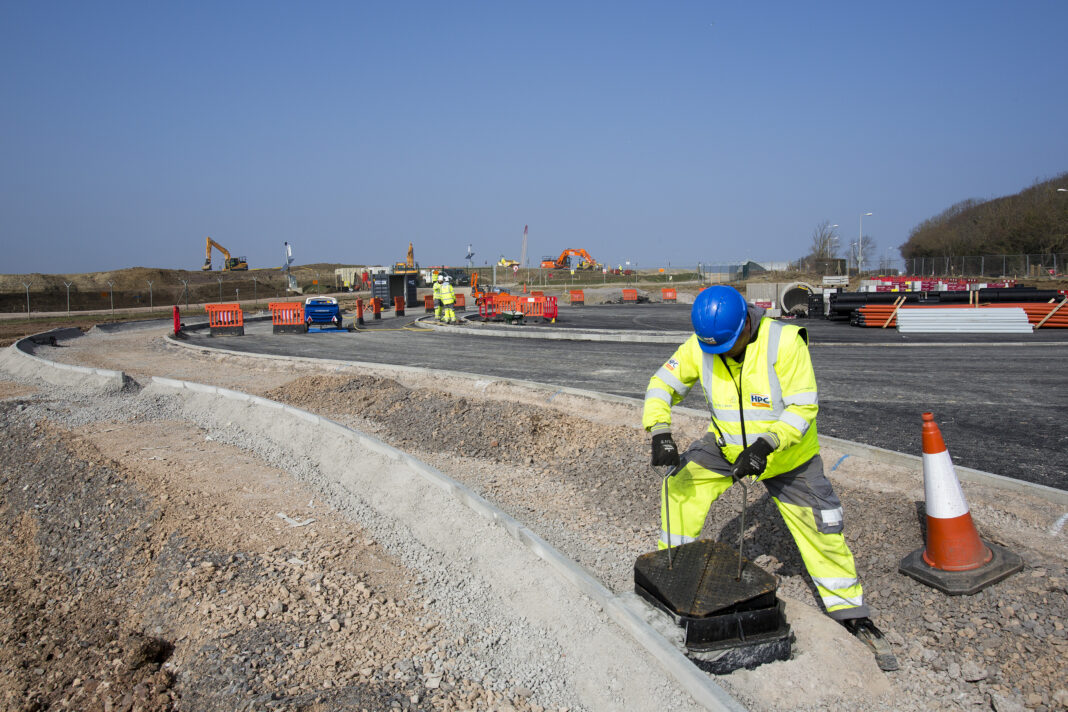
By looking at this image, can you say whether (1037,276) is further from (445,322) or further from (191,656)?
(191,656)

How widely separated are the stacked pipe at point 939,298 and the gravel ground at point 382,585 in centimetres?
1688

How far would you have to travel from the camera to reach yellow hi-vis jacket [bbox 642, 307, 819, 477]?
3703 mm

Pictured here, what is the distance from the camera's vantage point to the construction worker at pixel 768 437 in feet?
12.1

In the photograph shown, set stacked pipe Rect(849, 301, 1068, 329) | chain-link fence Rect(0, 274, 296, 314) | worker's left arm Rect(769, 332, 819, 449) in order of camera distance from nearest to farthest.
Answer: worker's left arm Rect(769, 332, 819, 449), stacked pipe Rect(849, 301, 1068, 329), chain-link fence Rect(0, 274, 296, 314)

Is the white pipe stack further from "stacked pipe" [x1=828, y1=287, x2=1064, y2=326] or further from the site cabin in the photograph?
the site cabin

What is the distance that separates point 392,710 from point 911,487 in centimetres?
436

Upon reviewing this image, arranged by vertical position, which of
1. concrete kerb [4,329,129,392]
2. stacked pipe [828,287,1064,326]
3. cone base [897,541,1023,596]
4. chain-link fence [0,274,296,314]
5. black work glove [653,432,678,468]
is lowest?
cone base [897,541,1023,596]

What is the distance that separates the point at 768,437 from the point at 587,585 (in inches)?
54.5

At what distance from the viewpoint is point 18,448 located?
8.93 m

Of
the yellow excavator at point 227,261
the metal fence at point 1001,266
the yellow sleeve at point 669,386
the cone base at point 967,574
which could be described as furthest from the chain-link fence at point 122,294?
the metal fence at point 1001,266

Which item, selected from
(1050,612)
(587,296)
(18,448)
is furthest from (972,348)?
(587,296)

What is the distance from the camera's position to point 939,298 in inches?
880

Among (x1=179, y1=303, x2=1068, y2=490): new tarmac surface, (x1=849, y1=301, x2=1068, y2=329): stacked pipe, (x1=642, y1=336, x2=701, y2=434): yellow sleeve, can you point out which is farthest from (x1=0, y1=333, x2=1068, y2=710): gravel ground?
(x1=849, y1=301, x2=1068, y2=329): stacked pipe

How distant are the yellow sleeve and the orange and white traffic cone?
1437 mm
